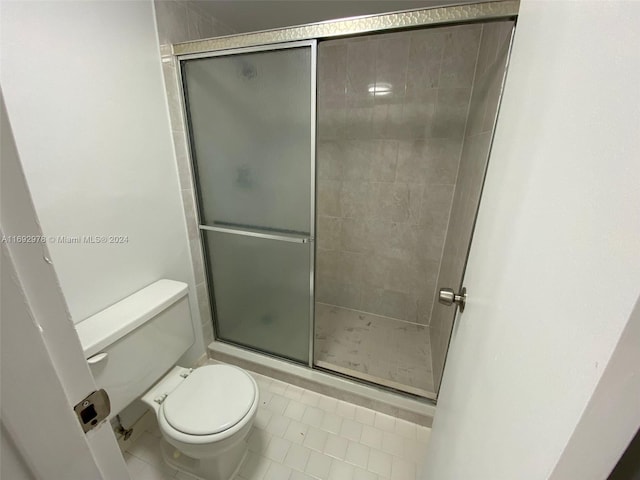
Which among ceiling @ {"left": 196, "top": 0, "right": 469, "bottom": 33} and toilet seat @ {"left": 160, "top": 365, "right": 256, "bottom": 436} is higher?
ceiling @ {"left": 196, "top": 0, "right": 469, "bottom": 33}

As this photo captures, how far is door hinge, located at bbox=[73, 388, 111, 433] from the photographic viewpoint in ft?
1.20

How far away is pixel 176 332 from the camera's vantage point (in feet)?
4.28

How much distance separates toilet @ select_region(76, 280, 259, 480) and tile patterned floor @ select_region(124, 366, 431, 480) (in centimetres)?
9

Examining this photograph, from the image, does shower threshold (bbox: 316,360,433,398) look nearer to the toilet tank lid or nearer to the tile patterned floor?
the tile patterned floor

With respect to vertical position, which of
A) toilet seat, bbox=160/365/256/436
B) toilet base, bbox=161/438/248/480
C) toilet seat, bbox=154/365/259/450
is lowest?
toilet base, bbox=161/438/248/480

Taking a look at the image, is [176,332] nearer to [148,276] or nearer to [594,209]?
[148,276]

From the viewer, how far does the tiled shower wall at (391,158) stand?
1634 millimetres

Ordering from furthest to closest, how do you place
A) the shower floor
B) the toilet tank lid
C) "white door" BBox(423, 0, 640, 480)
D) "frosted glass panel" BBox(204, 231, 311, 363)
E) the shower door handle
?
1. the shower floor
2. "frosted glass panel" BBox(204, 231, 311, 363)
3. the toilet tank lid
4. the shower door handle
5. "white door" BBox(423, 0, 640, 480)

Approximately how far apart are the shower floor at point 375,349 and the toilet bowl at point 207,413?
2.04 feet

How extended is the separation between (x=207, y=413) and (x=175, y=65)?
5.26 feet

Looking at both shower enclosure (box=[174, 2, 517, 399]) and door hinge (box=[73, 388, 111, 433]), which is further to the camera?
shower enclosure (box=[174, 2, 517, 399])

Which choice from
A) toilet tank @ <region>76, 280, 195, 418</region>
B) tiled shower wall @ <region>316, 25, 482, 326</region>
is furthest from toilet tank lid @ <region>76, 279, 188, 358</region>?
tiled shower wall @ <region>316, 25, 482, 326</region>

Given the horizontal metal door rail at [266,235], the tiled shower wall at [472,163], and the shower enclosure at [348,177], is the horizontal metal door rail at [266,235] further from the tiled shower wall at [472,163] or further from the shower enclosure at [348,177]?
the tiled shower wall at [472,163]

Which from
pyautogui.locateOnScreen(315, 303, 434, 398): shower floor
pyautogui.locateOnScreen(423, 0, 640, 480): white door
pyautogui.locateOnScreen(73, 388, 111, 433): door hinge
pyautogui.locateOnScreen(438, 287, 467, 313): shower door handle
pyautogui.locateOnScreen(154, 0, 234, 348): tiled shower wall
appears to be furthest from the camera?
pyautogui.locateOnScreen(315, 303, 434, 398): shower floor
